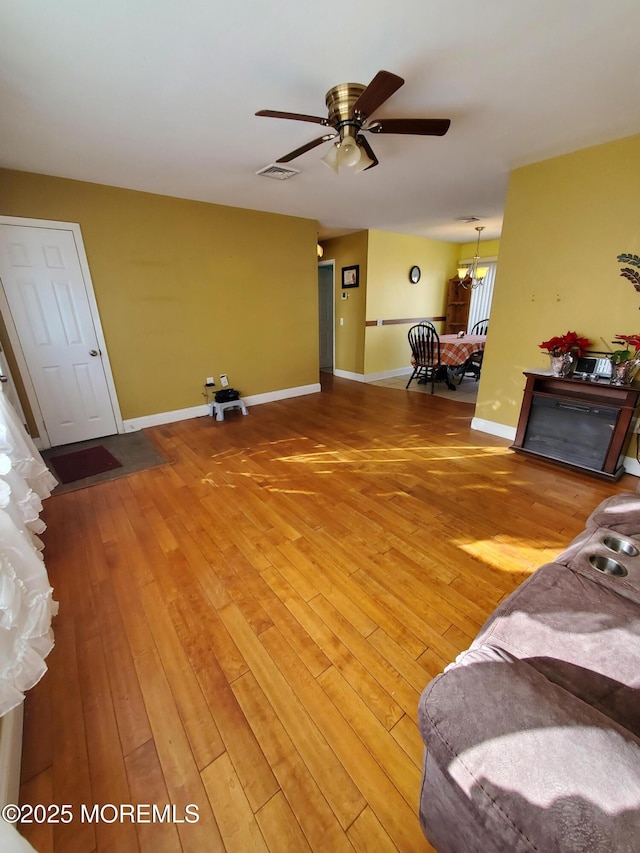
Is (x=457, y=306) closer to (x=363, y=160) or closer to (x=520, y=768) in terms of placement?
(x=363, y=160)

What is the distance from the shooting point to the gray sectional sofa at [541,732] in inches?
21.5

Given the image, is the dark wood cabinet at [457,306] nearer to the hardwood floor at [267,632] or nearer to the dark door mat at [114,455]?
the hardwood floor at [267,632]

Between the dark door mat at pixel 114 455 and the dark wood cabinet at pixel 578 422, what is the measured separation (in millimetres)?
3305

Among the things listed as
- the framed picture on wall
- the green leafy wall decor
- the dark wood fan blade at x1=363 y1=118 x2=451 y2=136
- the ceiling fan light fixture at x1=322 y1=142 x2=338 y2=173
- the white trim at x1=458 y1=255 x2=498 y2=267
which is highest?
the dark wood fan blade at x1=363 y1=118 x2=451 y2=136

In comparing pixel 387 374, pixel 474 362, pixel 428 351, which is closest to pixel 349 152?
pixel 428 351

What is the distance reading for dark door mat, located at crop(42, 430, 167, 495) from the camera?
2.82m

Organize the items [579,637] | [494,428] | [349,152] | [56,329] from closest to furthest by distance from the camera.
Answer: [579,637], [349,152], [56,329], [494,428]

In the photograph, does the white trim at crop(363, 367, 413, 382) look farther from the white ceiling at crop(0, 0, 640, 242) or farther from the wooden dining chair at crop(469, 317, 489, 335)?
the white ceiling at crop(0, 0, 640, 242)

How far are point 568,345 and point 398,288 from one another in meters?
3.70

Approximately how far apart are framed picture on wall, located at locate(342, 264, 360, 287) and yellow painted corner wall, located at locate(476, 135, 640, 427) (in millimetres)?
2732

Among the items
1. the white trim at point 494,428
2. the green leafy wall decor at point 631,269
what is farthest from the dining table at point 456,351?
the green leafy wall decor at point 631,269

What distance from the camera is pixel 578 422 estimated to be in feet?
9.24

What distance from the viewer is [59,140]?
2365 mm

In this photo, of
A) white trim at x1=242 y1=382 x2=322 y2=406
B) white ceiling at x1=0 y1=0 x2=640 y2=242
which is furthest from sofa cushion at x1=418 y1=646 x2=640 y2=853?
white trim at x1=242 y1=382 x2=322 y2=406
